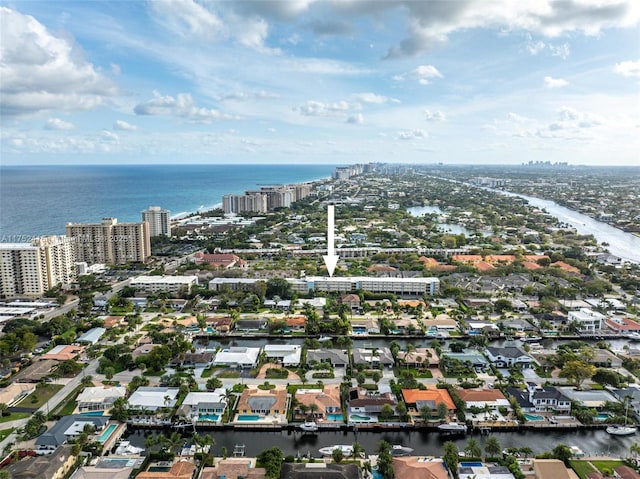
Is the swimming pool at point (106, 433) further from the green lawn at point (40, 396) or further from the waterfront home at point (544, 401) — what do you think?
the waterfront home at point (544, 401)

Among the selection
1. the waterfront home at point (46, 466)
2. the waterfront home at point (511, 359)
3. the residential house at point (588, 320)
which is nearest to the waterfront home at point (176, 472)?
the waterfront home at point (46, 466)

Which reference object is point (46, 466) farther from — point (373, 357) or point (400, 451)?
point (373, 357)

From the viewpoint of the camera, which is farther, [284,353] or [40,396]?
[284,353]

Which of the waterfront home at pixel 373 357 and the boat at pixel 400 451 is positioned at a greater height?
the waterfront home at pixel 373 357

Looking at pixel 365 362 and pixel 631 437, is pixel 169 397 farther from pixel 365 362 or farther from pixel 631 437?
pixel 631 437


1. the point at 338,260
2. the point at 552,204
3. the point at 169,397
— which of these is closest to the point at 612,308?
the point at 338,260

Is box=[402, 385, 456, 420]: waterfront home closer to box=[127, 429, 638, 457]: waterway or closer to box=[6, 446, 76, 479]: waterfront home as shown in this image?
box=[127, 429, 638, 457]: waterway

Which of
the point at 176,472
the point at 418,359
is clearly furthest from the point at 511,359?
the point at 176,472
